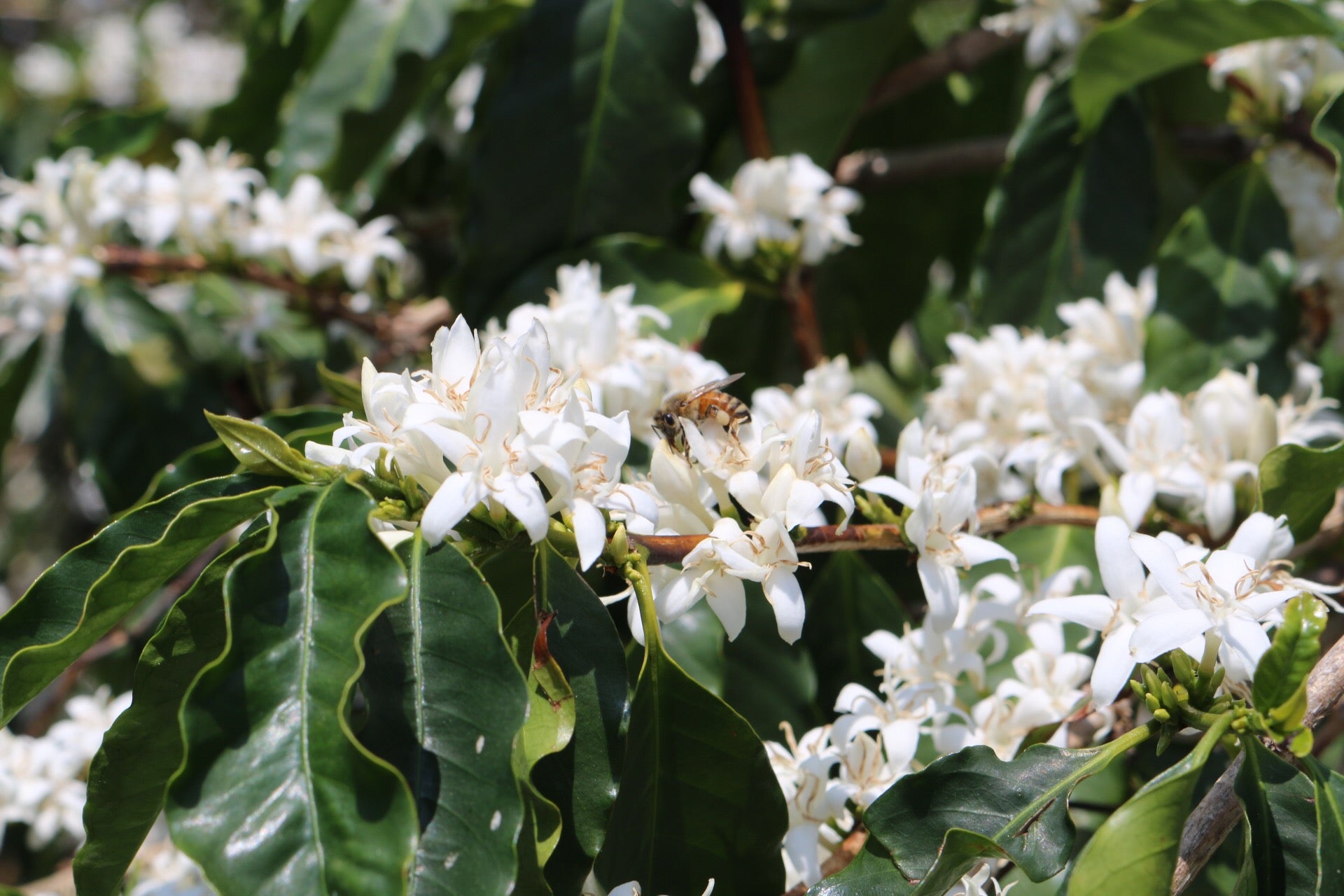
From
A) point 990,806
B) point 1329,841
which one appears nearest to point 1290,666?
point 1329,841

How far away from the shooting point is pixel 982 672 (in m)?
1.27

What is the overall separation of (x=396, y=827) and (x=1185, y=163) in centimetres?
212

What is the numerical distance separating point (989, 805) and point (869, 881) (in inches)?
5.3

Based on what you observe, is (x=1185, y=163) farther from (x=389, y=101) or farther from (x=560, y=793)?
(x=560, y=793)

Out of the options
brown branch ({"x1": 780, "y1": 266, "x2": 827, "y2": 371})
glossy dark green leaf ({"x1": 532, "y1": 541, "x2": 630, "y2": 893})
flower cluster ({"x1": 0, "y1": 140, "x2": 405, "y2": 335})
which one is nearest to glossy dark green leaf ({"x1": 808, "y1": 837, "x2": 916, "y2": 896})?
glossy dark green leaf ({"x1": 532, "y1": 541, "x2": 630, "y2": 893})

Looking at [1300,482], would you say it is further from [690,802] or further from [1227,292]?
[690,802]

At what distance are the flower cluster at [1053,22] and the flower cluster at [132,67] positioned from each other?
371 centimetres

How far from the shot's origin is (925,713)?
1186mm

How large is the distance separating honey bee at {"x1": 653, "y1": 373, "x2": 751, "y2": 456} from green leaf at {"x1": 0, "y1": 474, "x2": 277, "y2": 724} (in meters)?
0.43

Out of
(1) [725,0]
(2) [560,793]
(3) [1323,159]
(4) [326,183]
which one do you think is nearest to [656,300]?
(1) [725,0]

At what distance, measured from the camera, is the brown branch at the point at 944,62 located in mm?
2168

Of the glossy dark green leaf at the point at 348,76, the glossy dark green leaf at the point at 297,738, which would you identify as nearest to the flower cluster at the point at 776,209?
the glossy dark green leaf at the point at 348,76

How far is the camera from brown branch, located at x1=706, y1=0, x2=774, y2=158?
6.73ft

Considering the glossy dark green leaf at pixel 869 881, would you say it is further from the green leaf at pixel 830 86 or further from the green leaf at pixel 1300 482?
the green leaf at pixel 830 86
